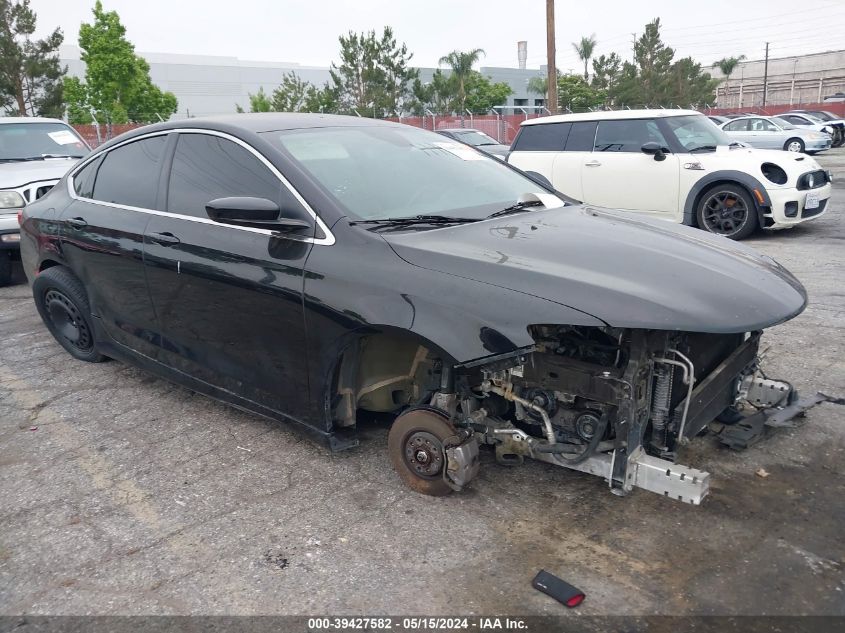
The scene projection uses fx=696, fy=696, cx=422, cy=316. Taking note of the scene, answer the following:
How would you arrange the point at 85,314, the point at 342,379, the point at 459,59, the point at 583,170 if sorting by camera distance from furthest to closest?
the point at 459,59, the point at 583,170, the point at 85,314, the point at 342,379

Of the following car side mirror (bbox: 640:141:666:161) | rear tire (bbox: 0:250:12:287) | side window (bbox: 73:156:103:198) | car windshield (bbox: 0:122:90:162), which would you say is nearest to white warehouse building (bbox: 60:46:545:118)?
car side mirror (bbox: 640:141:666:161)

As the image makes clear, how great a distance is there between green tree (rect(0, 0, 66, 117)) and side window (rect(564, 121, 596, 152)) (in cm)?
3181

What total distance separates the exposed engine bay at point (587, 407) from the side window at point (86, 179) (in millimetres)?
2790

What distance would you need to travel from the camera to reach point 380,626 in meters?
2.36

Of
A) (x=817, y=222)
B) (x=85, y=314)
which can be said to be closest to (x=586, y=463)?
(x=85, y=314)

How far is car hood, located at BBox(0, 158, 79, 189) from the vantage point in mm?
7527

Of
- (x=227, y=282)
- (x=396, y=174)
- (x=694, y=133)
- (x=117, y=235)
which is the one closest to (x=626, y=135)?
(x=694, y=133)

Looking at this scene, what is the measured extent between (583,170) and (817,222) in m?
3.68

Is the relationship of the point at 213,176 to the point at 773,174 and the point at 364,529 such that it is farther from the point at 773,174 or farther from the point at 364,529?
the point at 773,174

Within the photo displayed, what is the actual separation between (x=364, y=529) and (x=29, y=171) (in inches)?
271

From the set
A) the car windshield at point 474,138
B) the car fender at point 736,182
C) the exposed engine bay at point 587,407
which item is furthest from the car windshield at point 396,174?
the car windshield at point 474,138

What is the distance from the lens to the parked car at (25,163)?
7.41 m

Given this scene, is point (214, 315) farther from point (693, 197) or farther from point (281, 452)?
point (693, 197)

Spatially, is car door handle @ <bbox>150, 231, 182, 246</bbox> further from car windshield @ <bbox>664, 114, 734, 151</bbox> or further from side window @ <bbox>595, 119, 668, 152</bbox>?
car windshield @ <bbox>664, 114, 734, 151</bbox>
